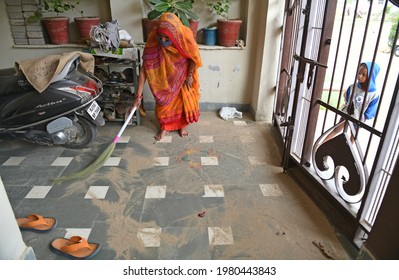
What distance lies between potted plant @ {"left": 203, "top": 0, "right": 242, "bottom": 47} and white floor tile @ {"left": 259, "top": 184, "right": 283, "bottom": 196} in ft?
5.78

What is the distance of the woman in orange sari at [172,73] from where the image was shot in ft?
8.04

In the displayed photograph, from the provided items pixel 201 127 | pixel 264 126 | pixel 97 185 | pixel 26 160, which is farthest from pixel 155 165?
pixel 264 126

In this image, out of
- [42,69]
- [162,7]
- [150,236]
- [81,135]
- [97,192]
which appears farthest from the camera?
[162,7]

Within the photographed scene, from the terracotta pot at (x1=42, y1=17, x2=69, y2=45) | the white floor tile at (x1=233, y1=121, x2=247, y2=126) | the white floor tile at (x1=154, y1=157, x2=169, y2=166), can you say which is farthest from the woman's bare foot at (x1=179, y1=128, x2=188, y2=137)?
the terracotta pot at (x1=42, y1=17, x2=69, y2=45)

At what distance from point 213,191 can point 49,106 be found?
1.43 meters

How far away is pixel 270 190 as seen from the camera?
2051 mm

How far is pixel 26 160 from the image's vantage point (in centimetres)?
241

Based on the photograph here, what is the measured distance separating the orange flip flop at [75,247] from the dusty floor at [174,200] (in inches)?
1.4

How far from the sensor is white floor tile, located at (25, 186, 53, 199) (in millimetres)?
1971

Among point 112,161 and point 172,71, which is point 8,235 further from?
point 172,71

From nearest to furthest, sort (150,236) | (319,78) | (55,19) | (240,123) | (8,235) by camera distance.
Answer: (8,235)
(150,236)
(319,78)
(55,19)
(240,123)

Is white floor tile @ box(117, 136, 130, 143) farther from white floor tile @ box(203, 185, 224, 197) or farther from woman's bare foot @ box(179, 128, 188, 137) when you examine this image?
white floor tile @ box(203, 185, 224, 197)

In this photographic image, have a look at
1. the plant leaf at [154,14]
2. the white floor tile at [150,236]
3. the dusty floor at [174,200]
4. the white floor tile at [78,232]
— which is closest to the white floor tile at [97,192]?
the dusty floor at [174,200]

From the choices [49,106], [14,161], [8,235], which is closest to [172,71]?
[49,106]
